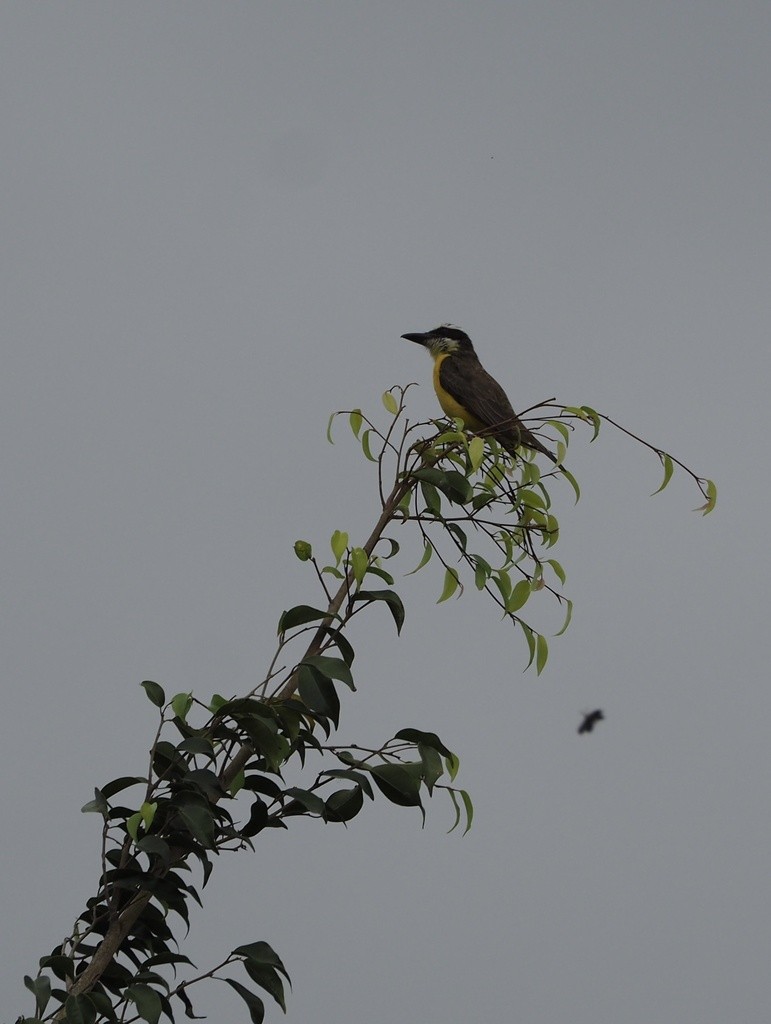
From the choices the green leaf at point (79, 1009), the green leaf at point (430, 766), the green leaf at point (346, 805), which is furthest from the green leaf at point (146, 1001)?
the green leaf at point (430, 766)

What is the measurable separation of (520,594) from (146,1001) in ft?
2.15

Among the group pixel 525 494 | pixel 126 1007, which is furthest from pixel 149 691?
pixel 525 494

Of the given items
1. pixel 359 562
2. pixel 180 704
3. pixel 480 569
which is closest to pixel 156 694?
pixel 180 704

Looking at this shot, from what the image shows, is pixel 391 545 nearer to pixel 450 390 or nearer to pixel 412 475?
pixel 412 475

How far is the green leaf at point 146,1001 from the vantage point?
1.22 meters

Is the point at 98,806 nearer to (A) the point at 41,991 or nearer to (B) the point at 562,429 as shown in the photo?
(A) the point at 41,991

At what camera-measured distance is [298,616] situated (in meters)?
1.39

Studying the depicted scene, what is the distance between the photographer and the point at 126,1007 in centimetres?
132

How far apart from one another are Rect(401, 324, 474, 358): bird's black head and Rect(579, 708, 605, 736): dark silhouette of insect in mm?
1227

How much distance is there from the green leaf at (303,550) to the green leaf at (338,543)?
0.06m

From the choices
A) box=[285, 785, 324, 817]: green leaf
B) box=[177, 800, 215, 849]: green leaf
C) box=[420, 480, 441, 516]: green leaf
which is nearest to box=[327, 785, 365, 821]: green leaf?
box=[285, 785, 324, 817]: green leaf

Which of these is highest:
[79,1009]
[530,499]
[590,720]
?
[590,720]

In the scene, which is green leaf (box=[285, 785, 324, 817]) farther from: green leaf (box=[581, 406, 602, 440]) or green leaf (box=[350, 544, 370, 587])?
green leaf (box=[581, 406, 602, 440])

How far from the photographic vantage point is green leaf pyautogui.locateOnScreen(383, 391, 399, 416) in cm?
163
